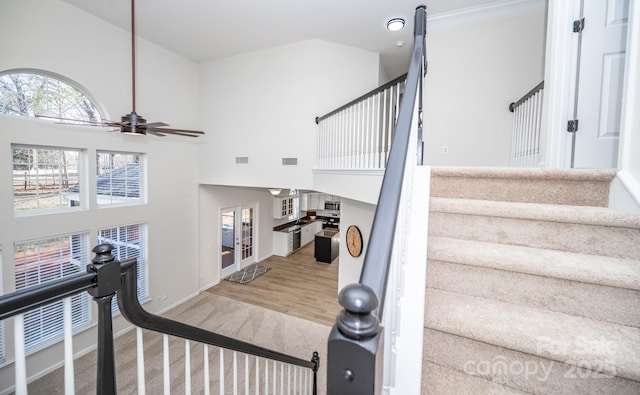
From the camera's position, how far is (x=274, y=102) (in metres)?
5.05

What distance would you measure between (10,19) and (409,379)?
18.1 ft

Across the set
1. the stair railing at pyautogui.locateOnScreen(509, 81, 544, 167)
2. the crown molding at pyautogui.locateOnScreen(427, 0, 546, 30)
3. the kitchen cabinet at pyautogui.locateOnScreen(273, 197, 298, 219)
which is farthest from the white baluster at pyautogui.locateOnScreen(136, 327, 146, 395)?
the kitchen cabinet at pyautogui.locateOnScreen(273, 197, 298, 219)

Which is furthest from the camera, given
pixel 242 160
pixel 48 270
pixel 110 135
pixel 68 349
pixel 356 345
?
pixel 242 160

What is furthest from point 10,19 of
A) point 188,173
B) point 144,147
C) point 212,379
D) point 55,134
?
point 212,379

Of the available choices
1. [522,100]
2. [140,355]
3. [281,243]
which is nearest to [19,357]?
[140,355]

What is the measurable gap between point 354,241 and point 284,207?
575cm

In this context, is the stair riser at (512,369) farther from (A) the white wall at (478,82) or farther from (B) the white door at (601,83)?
(A) the white wall at (478,82)

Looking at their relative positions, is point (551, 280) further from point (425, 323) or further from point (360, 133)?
point (360, 133)

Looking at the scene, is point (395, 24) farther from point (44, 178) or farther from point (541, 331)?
point (44, 178)

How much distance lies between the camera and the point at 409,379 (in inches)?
36.4

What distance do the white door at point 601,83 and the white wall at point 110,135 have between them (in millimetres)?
6003

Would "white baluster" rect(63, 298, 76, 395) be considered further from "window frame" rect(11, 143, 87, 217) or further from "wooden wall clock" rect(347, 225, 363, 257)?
"window frame" rect(11, 143, 87, 217)

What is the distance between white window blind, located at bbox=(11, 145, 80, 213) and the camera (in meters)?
3.46

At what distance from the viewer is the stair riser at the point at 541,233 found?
116cm
